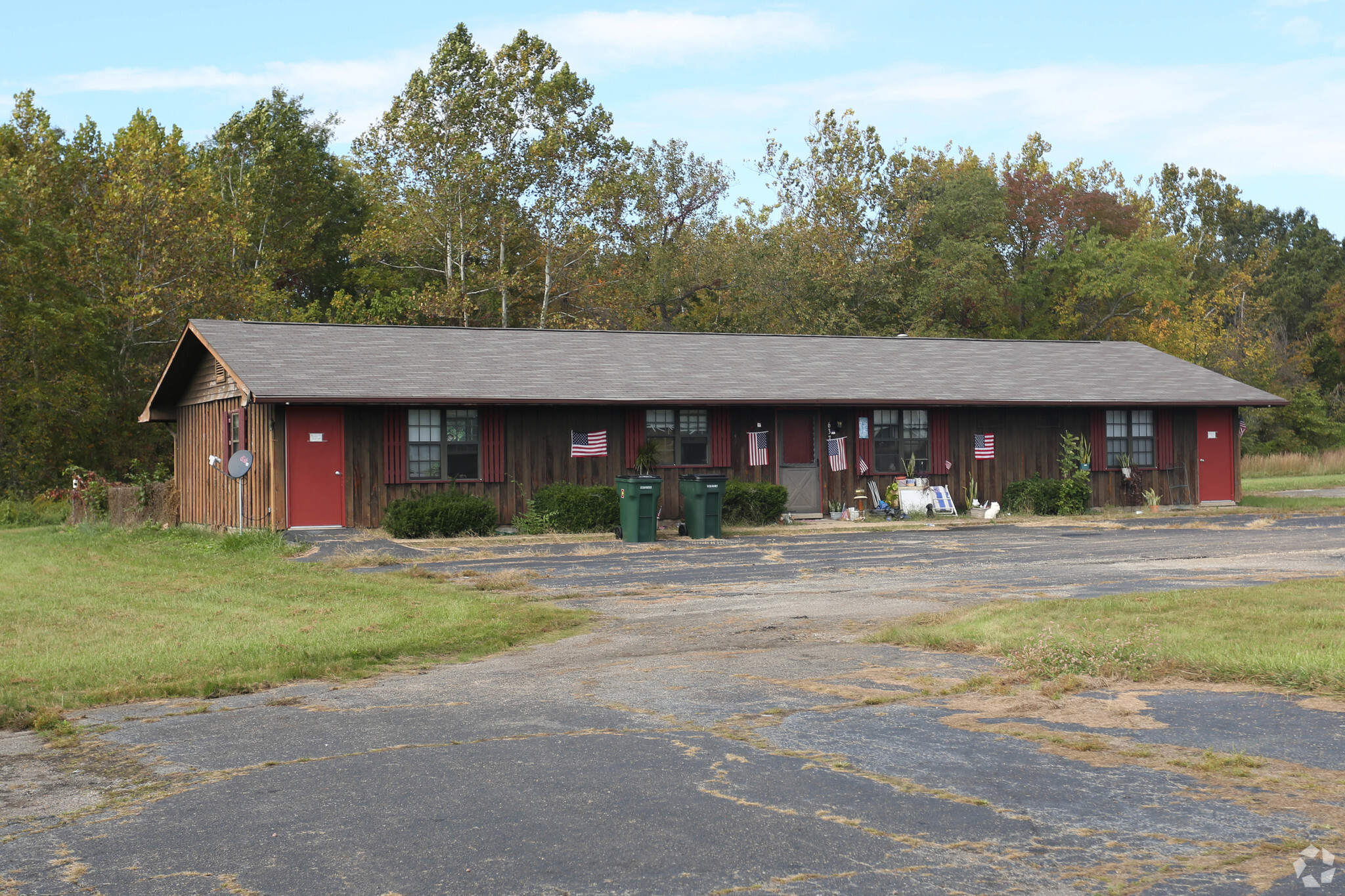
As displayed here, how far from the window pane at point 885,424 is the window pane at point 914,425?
15cm

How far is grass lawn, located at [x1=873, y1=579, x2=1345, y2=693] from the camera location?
8.74m

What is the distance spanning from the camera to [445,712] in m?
8.01

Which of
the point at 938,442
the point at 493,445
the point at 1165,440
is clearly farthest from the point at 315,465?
the point at 1165,440

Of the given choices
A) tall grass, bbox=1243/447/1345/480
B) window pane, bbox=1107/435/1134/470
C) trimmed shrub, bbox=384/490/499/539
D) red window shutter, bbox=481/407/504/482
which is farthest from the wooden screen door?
tall grass, bbox=1243/447/1345/480

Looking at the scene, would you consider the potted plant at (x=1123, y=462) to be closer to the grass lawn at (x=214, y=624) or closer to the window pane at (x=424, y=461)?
the window pane at (x=424, y=461)

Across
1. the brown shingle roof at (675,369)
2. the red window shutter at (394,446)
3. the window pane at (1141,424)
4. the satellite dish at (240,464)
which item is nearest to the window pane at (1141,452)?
the window pane at (1141,424)

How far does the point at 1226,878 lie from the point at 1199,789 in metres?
1.30

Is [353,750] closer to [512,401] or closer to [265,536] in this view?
[265,536]

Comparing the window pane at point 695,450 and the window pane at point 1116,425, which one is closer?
the window pane at point 695,450

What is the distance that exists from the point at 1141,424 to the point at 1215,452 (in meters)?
2.32

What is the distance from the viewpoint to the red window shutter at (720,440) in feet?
88.8

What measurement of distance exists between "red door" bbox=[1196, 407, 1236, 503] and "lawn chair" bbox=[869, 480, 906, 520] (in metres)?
8.62

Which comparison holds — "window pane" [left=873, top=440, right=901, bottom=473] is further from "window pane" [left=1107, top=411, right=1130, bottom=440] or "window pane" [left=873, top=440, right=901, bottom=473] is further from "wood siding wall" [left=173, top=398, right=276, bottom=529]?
"wood siding wall" [left=173, top=398, right=276, bottom=529]

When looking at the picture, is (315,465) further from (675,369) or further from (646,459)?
(675,369)
